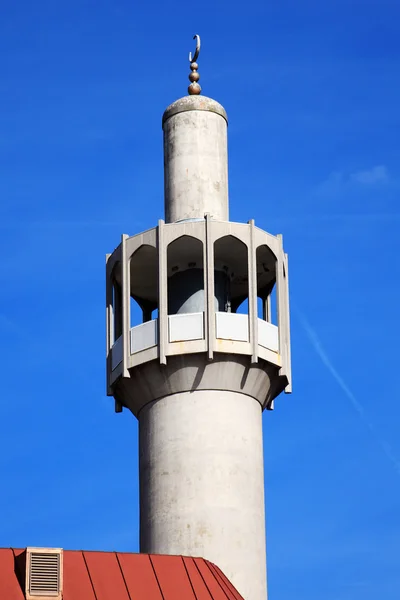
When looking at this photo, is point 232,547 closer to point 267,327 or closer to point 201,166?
point 267,327

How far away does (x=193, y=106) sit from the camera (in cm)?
6084

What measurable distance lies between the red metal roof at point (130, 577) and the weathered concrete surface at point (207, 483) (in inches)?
50.1

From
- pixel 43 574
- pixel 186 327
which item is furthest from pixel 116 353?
pixel 43 574

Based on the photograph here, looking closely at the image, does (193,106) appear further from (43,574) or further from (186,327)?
(43,574)

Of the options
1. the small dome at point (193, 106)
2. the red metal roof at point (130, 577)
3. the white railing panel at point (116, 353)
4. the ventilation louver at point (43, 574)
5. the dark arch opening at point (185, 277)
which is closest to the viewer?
the ventilation louver at point (43, 574)

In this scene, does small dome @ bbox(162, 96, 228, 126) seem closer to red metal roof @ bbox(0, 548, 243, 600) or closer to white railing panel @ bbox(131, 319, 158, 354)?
white railing panel @ bbox(131, 319, 158, 354)

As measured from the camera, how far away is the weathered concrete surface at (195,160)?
59562 millimetres

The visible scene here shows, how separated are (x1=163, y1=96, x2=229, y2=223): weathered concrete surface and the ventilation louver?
41.7 feet

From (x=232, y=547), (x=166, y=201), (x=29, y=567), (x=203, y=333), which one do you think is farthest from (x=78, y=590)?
(x=166, y=201)

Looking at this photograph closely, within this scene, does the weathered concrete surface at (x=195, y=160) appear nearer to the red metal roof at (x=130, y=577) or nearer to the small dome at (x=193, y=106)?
the small dome at (x=193, y=106)

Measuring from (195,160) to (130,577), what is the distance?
14.2 metres

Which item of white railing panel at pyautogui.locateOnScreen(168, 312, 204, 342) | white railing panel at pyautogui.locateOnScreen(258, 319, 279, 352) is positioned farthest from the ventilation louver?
white railing panel at pyautogui.locateOnScreen(258, 319, 279, 352)

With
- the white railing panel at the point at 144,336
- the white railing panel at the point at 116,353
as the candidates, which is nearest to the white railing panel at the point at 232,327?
the white railing panel at the point at 144,336

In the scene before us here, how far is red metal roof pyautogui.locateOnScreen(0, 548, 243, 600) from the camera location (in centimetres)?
5153
